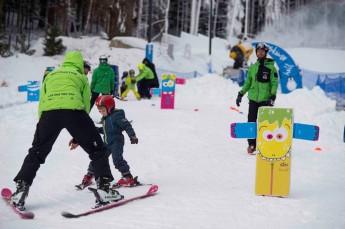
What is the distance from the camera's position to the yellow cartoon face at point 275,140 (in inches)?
237

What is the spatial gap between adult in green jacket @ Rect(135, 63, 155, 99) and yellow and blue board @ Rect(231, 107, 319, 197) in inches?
486

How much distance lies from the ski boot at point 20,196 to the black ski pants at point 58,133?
2.1 inches

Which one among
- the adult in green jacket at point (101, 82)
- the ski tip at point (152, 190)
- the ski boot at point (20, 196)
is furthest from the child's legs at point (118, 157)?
the adult in green jacket at point (101, 82)

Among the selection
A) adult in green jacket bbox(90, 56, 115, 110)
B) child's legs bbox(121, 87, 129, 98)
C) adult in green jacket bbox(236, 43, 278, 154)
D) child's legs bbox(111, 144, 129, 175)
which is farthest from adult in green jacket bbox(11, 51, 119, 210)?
child's legs bbox(121, 87, 129, 98)

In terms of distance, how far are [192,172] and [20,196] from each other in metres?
2.92

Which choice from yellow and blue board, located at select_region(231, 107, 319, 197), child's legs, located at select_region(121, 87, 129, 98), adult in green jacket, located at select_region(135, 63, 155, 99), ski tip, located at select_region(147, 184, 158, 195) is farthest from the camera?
adult in green jacket, located at select_region(135, 63, 155, 99)

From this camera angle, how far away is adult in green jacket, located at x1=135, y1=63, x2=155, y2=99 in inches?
720

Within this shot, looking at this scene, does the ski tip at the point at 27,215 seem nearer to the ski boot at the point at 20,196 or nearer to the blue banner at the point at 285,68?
the ski boot at the point at 20,196

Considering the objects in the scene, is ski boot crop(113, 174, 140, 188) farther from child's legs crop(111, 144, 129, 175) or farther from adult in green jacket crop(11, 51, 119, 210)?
adult in green jacket crop(11, 51, 119, 210)

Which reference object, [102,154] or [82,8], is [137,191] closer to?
[102,154]

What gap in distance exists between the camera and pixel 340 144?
33.3 feet

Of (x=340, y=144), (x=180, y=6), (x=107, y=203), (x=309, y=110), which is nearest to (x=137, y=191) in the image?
(x=107, y=203)

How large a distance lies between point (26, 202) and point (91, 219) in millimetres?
1107

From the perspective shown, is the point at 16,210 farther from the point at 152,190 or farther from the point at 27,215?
the point at 152,190
